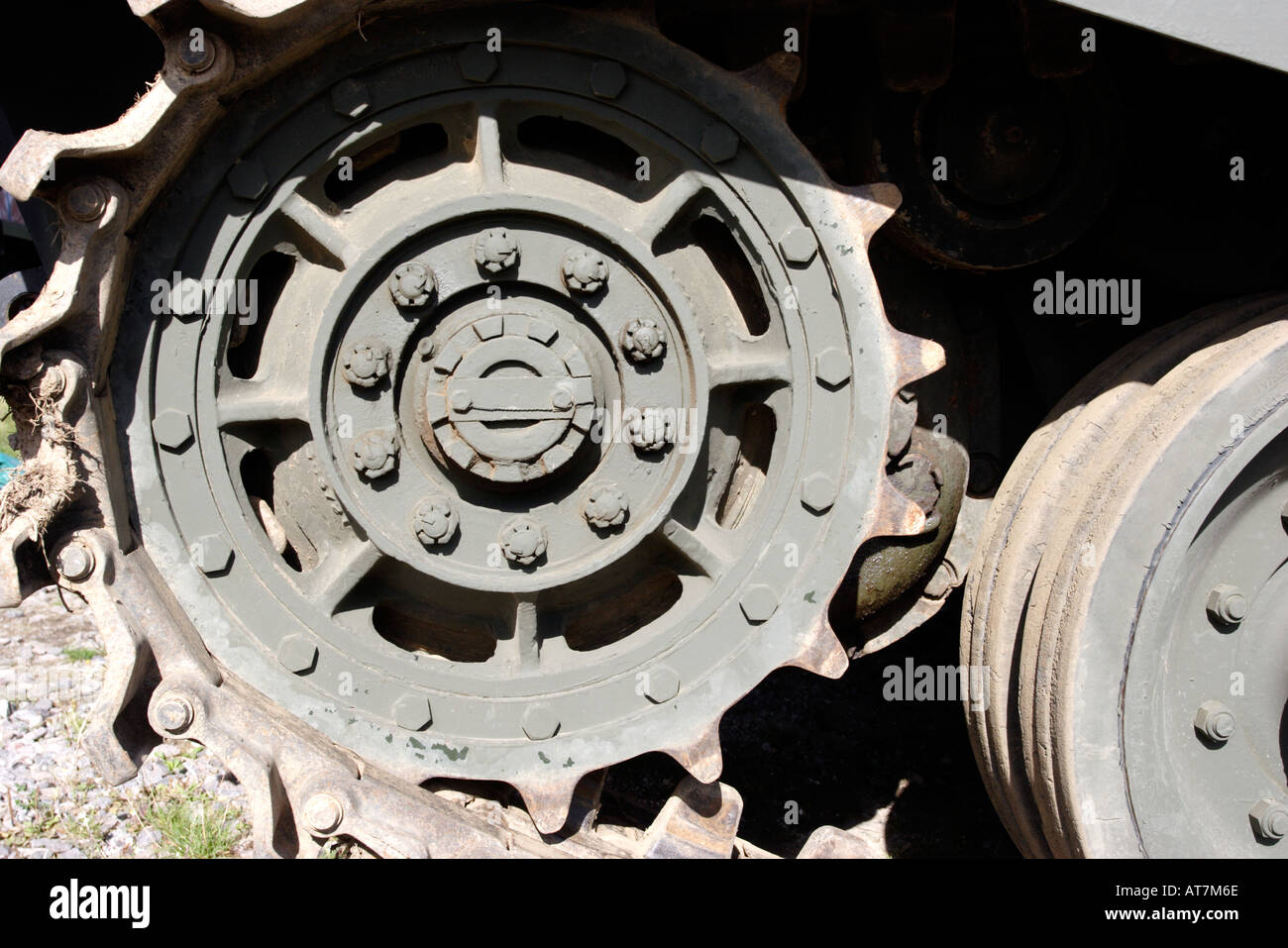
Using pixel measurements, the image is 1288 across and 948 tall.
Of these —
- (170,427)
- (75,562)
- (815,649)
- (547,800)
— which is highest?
(170,427)

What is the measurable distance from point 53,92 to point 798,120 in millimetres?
1473

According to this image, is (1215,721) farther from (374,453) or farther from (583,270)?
(374,453)

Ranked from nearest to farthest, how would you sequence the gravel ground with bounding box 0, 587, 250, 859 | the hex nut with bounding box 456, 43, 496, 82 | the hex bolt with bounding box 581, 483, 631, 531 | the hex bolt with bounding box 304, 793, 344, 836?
1. the hex bolt with bounding box 304, 793, 344, 836
2. the hex nut with bounding box 456, 43, 496, 82
3. the hex bolt with bounding box 581, 483, 631, 531
4. the gravel ground with bounding box 0, 587, 250, 859

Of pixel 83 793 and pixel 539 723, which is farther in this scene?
pixel 83 793

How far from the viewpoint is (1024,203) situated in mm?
2166

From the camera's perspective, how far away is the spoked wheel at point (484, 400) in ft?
6.09

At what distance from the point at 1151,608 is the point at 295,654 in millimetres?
1445

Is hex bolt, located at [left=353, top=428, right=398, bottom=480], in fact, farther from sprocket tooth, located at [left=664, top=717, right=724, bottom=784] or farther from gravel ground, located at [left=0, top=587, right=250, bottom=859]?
gravel ground, located at [left=0, top=587, right=250, bottom=859]

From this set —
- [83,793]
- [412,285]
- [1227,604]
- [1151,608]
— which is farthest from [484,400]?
[83,793]

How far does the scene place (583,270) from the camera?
1954mm

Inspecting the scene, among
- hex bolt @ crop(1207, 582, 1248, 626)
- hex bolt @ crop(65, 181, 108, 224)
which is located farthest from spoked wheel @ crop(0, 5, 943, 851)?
hex bolt @ crop(1207, 582, 1248, 626)

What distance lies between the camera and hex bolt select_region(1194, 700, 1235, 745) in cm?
191

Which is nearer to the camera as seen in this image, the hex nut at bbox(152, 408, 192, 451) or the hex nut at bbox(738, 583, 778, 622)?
the hex nut at bbox(152, 408, 192, 451)

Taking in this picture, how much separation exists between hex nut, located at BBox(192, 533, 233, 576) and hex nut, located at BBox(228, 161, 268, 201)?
585 mm
